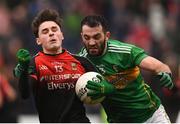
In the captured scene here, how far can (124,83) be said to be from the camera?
32.1 feet

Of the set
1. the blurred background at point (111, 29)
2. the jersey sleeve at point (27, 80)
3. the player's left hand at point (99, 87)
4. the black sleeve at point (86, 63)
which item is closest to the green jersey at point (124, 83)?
the black sleeve at point (86, 63)

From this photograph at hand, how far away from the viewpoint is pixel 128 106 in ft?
32.3

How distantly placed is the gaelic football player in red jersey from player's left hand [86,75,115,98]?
0.61ft

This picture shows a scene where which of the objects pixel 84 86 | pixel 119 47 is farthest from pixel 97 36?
pixel 84 86

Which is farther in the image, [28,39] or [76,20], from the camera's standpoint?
[76,20]

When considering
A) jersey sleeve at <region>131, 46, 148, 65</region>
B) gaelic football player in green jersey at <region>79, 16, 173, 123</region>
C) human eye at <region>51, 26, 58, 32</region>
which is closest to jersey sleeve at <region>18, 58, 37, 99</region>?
human eye at <region>51, 26, 58, 32</region>

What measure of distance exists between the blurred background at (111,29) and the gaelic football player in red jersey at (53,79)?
15.8ft

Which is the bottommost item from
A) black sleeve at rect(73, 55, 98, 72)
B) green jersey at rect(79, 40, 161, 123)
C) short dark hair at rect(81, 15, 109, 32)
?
green jersey at rect(79, 40, 161, 123)

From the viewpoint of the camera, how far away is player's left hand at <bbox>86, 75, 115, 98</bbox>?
894cm

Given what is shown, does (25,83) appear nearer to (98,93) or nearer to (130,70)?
(98,93)

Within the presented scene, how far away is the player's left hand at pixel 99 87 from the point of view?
8.94 metres

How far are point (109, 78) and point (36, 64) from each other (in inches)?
42.1

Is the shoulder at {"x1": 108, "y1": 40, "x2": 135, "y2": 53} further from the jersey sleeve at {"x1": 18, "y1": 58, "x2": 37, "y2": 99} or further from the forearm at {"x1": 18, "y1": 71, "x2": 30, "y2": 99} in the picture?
the forearm at {"x1": 18, "y1": 71, "x2": 30, "y2": 99}

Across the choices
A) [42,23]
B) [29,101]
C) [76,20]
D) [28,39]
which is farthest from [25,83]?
[76,20]
